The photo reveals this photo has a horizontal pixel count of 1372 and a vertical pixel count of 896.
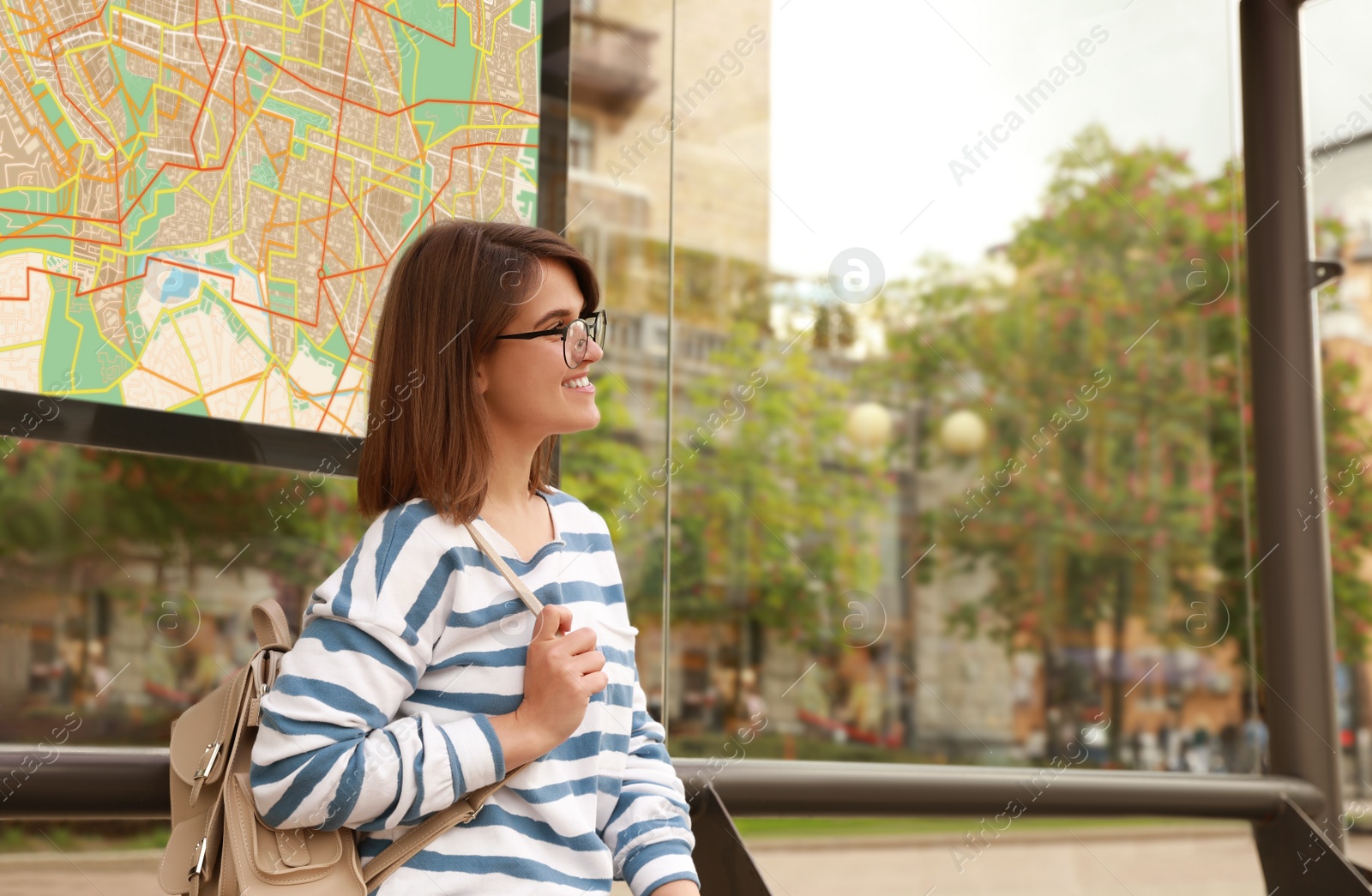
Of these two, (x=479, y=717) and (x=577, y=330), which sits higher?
(x=577, y=330)

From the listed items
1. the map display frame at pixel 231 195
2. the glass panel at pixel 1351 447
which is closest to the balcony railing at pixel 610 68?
the glass panel at pixel 1351 447

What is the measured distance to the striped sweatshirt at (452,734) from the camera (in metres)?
1.09

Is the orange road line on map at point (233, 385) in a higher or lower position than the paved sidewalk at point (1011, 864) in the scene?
higher

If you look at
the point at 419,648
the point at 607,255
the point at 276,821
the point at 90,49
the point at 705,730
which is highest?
the point at 607,255

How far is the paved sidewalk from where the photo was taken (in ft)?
29.2

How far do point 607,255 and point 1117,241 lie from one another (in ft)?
18.5

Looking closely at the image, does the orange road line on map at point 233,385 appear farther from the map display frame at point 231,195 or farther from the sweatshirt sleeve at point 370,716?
the sweatshirt sleeve at point 370,716

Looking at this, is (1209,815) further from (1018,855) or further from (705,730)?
(1018,855)

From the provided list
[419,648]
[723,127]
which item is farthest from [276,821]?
[723,127]

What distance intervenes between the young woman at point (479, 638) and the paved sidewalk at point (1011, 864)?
812cm

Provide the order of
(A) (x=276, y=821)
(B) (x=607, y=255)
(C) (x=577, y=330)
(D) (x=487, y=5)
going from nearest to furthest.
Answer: (A) (x=276, y=821)
(C) (x=577, y=330)
(D) (x=487, y=5)
(B) (x=607, y=255)

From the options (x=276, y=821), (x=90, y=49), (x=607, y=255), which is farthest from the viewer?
(x=607, y=255)

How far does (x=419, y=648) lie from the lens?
1.18m

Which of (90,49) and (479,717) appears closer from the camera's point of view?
(479,717)
